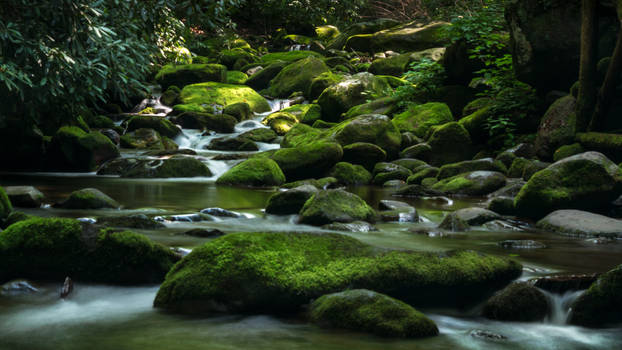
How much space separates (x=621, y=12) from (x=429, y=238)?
5286 mm

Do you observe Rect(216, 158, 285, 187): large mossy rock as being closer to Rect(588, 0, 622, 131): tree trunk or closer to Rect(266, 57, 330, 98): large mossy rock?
Rect(588, 0, 622, 131): tree trunk

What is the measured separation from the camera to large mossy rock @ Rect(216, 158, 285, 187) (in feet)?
39.8

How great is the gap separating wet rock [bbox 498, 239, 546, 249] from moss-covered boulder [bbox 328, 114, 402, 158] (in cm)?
778

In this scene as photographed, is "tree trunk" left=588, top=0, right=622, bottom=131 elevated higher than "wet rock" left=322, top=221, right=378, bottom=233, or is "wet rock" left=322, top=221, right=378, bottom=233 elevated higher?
"tree trunk" left=588, top=0, right=622, bottom=131

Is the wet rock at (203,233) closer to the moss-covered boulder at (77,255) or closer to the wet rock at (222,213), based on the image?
the moss-covered boulder at (77,255)

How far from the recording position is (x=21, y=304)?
4.05 metres

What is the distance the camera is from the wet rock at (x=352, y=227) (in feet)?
23.1

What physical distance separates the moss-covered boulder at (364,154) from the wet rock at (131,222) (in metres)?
7.18

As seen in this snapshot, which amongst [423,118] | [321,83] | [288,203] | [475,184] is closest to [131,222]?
[288,203]

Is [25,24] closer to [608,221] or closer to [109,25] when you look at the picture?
[109,25]

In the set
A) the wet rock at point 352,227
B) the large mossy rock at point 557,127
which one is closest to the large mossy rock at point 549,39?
the large mossy rock at point 557,127

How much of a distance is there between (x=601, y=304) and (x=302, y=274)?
2.11 meters

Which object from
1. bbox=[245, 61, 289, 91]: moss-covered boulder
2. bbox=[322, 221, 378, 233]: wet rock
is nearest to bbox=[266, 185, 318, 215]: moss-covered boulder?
bbox=[322, 221, 378, 233]: wet rock

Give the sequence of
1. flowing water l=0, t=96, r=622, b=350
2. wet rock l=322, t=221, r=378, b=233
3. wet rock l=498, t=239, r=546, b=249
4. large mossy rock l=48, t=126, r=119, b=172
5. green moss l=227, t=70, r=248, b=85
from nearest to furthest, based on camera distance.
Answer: flowing water l=0, t=96, r=622, b=350, wet rock l=498, t=239, r=546, b=249, wet rock l=322, t=221, r=378, b=233, large mossy rock l=48, t=126, r=119, b=172, green moss l=227, t=70, r=248, b=85
